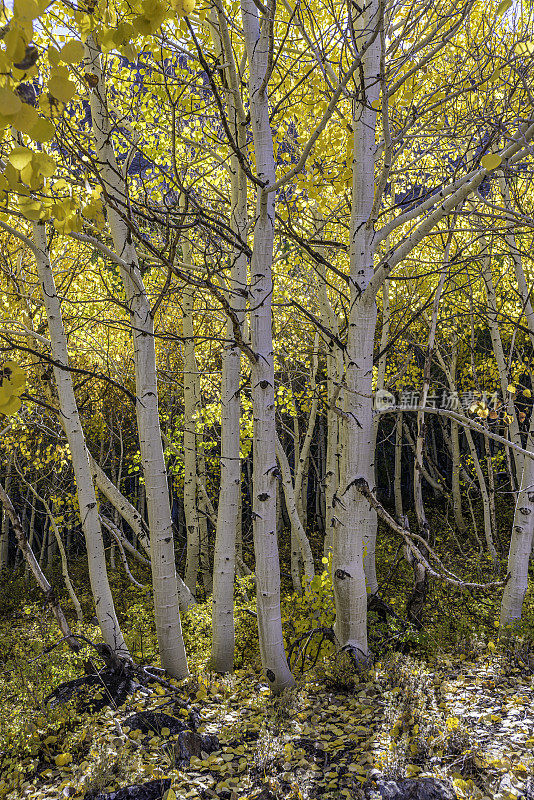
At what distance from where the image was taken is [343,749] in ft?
9.68

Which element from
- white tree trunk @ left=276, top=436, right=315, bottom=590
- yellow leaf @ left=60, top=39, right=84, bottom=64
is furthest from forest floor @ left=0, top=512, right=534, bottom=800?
yellow leaf @ left=60, top=39, right=84, bottom=64

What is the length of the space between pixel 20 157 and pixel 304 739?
3.36 meters

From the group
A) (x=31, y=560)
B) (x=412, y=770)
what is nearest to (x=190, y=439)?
(x=31, y=560)

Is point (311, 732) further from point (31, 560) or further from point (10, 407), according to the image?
point (10, 407)

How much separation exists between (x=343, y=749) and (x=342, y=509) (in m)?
1.43

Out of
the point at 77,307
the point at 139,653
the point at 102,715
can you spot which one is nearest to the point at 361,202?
the point at 102,715

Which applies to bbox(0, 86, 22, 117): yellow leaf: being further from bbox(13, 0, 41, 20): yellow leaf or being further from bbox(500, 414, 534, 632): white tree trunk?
bbox(500, 414, 534, 632): white tree trunk

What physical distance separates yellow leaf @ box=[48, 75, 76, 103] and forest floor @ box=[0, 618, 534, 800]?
2.97 metres

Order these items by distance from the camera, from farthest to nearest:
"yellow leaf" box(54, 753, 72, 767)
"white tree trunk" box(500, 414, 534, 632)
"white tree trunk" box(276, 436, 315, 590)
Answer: "white tree trunk" box(276, 436, 315, 590)
"white tree trunk" box(500, 414, 534, 632)
"yellow leaf" box(54, 753, 72, 767)

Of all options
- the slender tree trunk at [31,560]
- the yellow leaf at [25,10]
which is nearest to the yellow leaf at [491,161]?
the yellow leaf at [25,10]

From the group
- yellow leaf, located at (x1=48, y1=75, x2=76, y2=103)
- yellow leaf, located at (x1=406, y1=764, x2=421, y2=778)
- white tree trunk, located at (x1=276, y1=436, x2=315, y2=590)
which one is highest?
yellow leaf, located at (x1=48, y1=75, x2=76, y2=103)

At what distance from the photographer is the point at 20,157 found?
1376 millimetres

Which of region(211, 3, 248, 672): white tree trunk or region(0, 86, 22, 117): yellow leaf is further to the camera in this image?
region(211, 3, 248, 672): white tree trunk

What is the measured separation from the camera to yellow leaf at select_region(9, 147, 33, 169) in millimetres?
1355
